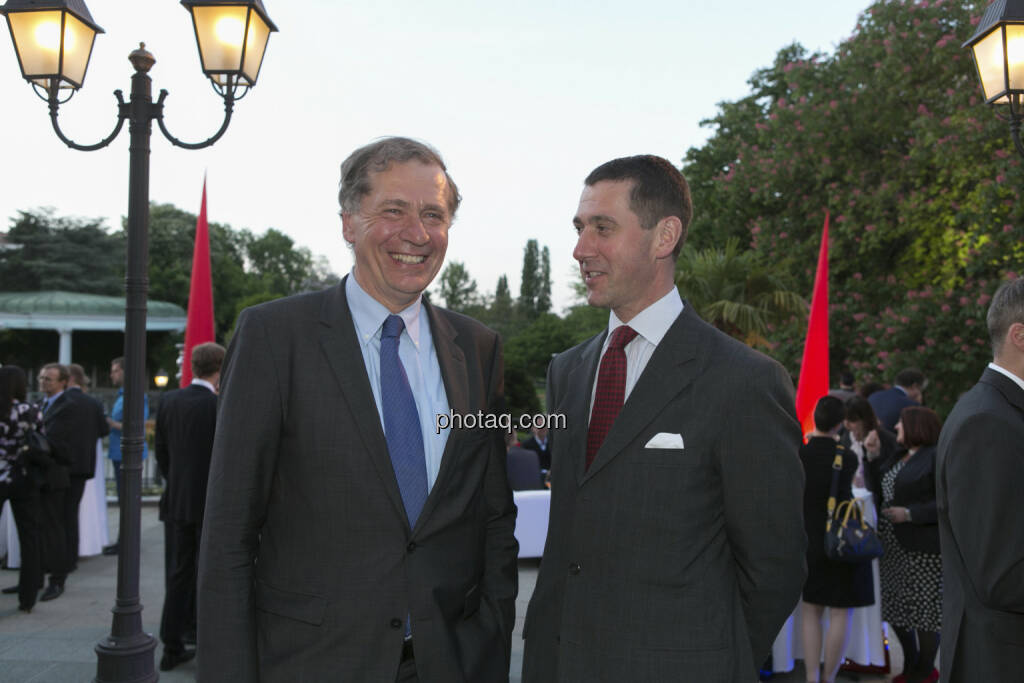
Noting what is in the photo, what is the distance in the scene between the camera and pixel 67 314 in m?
40.7

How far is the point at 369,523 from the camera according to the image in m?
1.90

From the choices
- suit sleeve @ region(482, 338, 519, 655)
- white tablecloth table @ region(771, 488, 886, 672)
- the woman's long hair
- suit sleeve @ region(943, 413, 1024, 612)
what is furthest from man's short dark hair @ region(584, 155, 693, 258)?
the woman's long hair

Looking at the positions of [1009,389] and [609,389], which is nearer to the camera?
[609,389]

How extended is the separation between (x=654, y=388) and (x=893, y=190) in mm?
13673

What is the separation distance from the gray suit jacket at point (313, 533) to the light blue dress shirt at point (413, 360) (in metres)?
0.07

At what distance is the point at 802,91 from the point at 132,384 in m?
14.5

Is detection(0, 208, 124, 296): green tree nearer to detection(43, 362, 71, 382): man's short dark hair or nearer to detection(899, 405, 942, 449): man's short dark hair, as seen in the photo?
detection(43, 362, 71, 382): man's short dark hair

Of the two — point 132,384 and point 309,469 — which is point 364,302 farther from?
point 132,384

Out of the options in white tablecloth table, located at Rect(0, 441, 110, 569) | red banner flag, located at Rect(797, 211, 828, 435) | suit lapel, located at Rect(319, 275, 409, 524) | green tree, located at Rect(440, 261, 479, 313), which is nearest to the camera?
suit lapel, located at Rect(319, 275, 409, 524)

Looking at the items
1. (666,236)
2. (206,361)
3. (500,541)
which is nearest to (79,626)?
(206,361)

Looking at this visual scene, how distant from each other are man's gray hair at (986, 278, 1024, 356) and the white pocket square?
121cm

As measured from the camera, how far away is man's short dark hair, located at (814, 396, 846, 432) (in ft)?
16.5

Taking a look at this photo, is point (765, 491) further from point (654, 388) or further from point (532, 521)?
point (532, 521)

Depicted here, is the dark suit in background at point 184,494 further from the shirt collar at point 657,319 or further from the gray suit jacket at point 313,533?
the shirt collar at point 657,319
